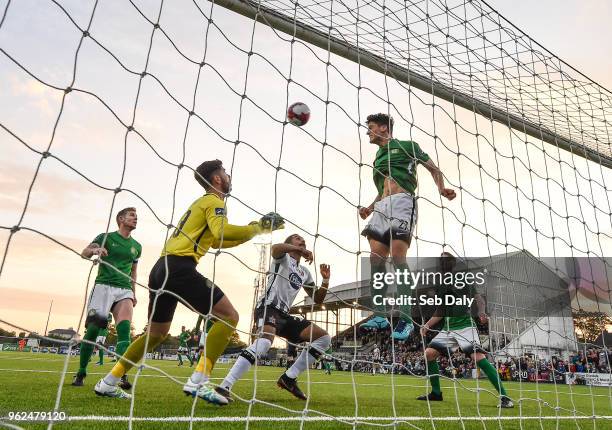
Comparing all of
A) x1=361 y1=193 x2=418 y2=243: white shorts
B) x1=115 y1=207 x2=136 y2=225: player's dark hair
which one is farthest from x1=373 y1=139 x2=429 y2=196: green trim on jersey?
x1=115 y1=207 x2=136 y2=225: player's dark hair

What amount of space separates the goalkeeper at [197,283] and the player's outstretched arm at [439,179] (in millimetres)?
1463

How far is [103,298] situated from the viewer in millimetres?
4875

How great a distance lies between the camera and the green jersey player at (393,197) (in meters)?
3.86

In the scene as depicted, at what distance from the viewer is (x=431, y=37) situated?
193 inches

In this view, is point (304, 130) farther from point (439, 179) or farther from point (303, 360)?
point (303, 360)

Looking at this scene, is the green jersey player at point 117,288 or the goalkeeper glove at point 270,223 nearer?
the goalkeeper glove at point 270,223

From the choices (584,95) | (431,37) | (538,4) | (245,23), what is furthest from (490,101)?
(245,23)

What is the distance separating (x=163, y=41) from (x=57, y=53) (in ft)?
1.98

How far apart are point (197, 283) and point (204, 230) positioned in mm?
400

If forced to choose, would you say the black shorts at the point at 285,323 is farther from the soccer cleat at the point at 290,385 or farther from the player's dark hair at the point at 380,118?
the player's dark hair at the point at 380,118

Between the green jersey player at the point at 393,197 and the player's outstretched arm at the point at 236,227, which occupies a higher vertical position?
the green jersey player at the point at 393,197

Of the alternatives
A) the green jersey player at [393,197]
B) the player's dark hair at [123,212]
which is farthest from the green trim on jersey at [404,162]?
the player's dark hair at [123,212]

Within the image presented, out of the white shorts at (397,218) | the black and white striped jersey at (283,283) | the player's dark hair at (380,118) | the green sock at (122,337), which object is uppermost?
the player's dark hair at (380,118)

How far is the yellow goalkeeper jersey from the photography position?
10.6 ft
